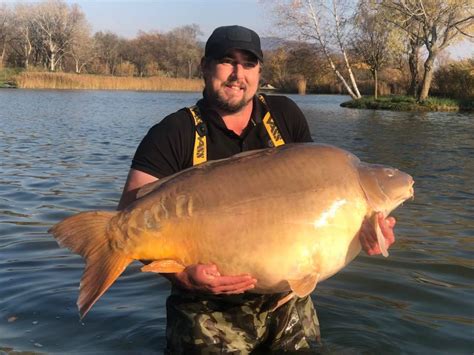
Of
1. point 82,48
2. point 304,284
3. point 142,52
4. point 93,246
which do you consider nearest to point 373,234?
point 304,284

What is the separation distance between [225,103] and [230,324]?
130cm

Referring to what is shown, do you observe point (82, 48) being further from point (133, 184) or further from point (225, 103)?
point (133, 184)

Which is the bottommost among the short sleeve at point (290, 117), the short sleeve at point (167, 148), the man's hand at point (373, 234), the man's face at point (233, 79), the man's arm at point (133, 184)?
the man's hand at point (373, 234)

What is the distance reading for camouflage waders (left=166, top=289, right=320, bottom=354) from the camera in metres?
3.23

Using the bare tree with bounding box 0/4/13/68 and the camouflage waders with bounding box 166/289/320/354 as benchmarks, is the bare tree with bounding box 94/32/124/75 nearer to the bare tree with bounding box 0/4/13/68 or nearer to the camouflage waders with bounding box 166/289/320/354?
the bare tree with bounding box 0/4/13/68

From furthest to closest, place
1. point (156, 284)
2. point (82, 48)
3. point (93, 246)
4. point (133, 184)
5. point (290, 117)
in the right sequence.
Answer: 1. point (82, 48)
2. point (156, 284)
3. point (290, 117)
4. point (133, 184)
5. point (93, 246)

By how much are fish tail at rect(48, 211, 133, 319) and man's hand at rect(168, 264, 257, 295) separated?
306 millimetres

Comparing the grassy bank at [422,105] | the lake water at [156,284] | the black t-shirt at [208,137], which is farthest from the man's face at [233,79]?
the grassy bank at [422,105]

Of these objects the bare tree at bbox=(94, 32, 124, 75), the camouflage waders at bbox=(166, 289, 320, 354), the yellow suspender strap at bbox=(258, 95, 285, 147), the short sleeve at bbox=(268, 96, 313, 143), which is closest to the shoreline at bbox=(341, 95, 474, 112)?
the short sleeve at bbox=(268, 96, 313, 143)

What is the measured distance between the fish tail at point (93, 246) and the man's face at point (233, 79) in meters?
1.10

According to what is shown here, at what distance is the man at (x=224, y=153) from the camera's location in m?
3.24

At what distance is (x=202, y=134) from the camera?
338cm

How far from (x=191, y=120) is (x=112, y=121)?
64.3 feet

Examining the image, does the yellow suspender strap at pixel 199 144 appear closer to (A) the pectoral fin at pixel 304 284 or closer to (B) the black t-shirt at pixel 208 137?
(B) the black t-shirt at pixel 208 137
